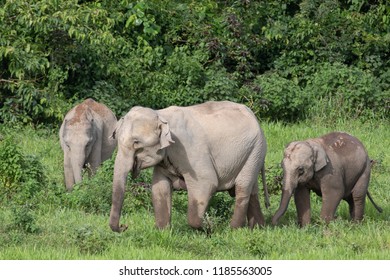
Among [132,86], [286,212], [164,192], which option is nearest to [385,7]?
[132,86]

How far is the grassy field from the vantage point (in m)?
9.70

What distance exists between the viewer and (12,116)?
1638cm

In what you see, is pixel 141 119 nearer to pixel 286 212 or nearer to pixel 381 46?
pixel 286 212

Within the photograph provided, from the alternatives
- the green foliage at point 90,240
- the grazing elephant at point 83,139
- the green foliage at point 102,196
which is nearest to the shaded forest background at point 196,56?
the grazing elephant at point 83,139

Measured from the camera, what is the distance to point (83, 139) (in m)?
13.4

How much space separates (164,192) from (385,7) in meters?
8.69

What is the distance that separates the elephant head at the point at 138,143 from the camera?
33.2 feet

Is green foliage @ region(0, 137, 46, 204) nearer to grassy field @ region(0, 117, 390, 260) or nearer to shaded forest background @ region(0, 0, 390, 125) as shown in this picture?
grassy field @ region(0, 117, 390, 260)

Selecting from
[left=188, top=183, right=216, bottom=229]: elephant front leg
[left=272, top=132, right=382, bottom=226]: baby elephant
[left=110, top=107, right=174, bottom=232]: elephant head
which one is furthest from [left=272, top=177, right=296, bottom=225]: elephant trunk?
[left=110, top=107, right=174, bottom=232]: elephant head

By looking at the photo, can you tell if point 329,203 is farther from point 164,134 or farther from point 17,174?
point 17,174

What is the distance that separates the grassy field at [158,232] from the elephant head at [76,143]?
0.81ft

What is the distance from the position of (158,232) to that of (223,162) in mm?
1147

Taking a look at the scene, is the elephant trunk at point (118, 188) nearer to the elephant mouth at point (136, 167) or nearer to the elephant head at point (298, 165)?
the elephant mouth at point (136, 167)

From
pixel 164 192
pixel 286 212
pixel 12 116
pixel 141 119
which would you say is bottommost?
pixel 12 116
